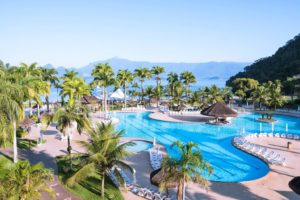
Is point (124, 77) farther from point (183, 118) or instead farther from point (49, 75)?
point (183, 118)

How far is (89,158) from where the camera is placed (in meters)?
13.5

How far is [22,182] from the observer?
10.1 metres

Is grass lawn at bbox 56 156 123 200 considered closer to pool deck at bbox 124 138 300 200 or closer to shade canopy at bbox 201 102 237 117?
pool deck at bbox 124 138 300 200

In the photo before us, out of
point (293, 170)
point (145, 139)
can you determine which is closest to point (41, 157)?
point (145, 139)

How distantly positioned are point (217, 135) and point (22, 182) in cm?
2488

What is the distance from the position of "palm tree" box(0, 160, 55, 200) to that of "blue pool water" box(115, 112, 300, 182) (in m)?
6.64

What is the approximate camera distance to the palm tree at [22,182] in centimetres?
983

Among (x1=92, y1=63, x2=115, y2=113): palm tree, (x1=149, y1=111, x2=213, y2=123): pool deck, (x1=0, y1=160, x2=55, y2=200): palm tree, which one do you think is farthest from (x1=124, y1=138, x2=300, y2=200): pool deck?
(x1=92, y1=63, x2=115, y2=113): palm tree

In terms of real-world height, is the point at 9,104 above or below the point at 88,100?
above

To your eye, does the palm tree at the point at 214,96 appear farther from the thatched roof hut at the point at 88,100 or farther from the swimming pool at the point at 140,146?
the swimming pool at the point at 140,146

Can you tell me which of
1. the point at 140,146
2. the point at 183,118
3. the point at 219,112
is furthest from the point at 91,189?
the point at 183,118

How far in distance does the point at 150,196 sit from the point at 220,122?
25511 mm

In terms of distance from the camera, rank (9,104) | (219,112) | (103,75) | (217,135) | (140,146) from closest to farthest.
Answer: (9,104)
(140,146)
(217,135)
(219,112)
(103,75)

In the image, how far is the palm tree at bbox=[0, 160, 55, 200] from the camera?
983cm
